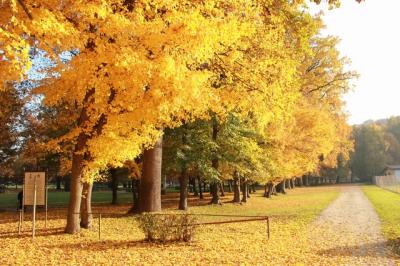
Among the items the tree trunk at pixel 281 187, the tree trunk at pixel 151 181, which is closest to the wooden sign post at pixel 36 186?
Answer: the tree trunk at pixel 151 181

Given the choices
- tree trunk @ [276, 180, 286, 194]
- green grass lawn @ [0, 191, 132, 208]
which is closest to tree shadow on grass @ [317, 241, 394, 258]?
green grass lawn @ [0, 191, 132, 208]

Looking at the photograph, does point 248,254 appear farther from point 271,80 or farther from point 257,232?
point 271,80

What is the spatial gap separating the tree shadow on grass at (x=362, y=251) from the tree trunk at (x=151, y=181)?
999 centimetres

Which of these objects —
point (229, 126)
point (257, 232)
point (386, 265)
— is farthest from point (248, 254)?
point (229, 126)

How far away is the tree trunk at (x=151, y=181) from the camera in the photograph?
1945 cm

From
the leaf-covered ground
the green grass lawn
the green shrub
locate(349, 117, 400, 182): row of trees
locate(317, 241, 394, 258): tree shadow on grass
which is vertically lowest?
locate(317, 241, 394, 258): tree shadow on grass

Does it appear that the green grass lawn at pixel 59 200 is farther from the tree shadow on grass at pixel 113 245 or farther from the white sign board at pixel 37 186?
the tree shadow on grass at pixel 113 245

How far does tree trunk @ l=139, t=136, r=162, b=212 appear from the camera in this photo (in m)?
19.5

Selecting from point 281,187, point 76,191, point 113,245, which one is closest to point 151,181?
point 76,191

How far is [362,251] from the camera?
35.5 ft

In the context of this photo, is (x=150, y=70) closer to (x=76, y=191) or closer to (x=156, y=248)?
(x=156, y=248)

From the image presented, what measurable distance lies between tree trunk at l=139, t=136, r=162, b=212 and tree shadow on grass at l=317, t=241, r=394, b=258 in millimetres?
9993

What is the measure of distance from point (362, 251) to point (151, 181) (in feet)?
36.0

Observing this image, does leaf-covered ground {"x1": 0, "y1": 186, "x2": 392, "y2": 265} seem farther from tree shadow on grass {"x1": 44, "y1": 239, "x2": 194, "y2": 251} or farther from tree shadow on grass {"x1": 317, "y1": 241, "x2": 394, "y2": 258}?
tree shadow on grass {"x1": 317, "y1": 241, "x2": 394, "y2": 258}
